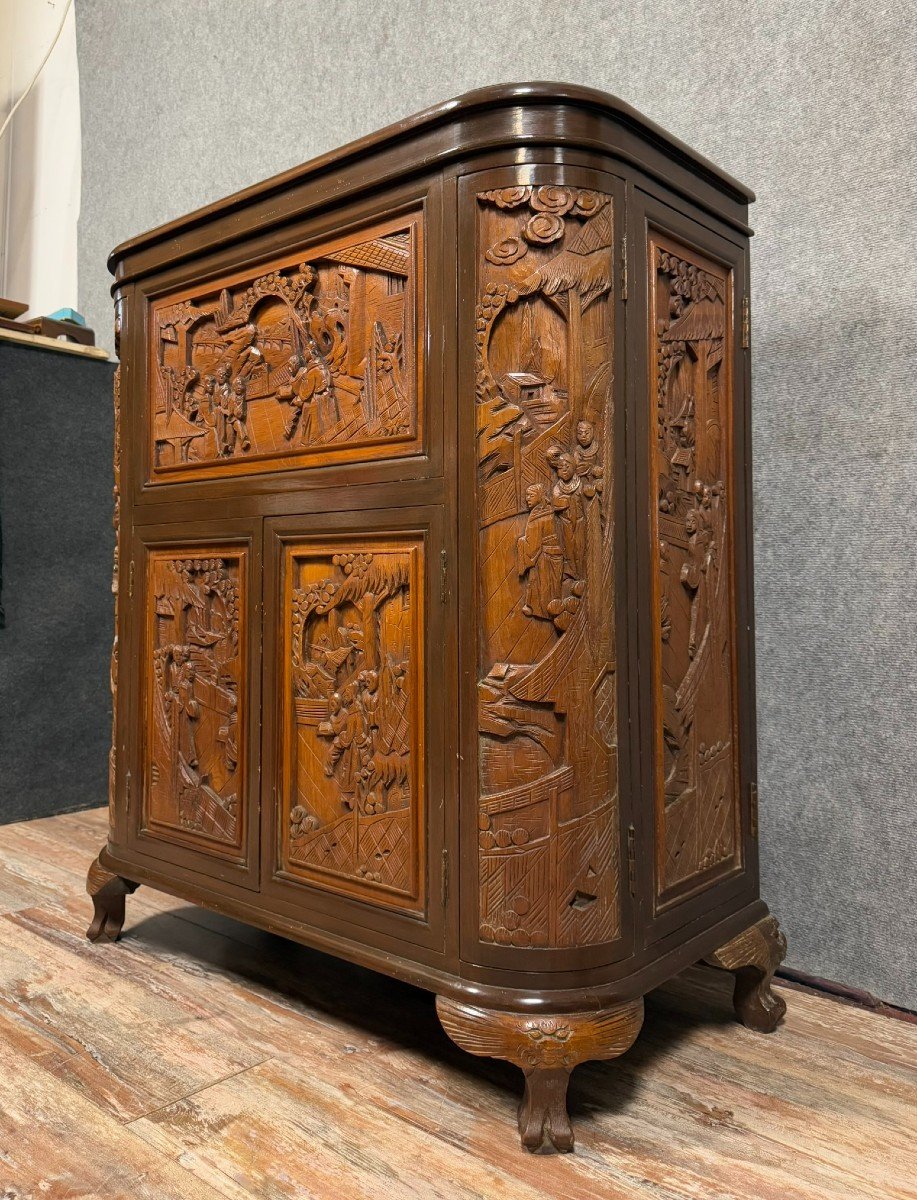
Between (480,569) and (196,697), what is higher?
(480,569)

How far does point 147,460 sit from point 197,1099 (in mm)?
1032

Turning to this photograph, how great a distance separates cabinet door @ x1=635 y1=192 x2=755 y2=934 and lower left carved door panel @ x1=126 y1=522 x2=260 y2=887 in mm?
625

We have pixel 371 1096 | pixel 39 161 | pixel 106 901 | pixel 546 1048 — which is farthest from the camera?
pixel 39 161

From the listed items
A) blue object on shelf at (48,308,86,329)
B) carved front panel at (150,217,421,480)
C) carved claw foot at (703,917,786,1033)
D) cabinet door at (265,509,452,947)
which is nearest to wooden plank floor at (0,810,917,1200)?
carved claw foot at (703,917,786,1033)

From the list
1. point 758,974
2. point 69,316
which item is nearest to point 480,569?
point 758,974

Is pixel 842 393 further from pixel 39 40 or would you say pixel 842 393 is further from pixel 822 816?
pixel 39 40

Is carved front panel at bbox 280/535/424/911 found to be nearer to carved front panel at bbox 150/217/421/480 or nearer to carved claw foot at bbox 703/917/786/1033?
carved front panel at bbox 150/217/421/480

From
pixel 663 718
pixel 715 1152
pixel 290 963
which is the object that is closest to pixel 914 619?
pixel 663 718

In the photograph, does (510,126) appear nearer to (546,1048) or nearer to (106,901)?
(546,1048)

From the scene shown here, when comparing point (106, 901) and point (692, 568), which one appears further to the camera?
point (106, 901)

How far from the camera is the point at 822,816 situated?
156 cm

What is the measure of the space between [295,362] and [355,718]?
543 millimetres

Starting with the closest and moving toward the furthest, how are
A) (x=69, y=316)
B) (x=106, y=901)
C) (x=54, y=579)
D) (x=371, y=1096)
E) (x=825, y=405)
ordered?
(x=371, y=1096), (x=825, y=405), (x=106, y=901), (x=54, y=579), (x=69, y=316)

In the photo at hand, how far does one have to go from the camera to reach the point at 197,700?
1.57 m
